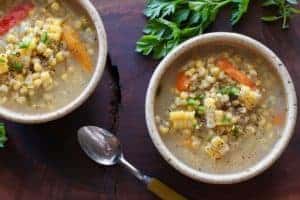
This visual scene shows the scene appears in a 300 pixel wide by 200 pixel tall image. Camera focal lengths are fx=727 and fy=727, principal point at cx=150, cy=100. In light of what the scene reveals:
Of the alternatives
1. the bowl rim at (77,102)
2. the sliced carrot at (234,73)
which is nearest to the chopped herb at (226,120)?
the sliced carrot at (234,73)

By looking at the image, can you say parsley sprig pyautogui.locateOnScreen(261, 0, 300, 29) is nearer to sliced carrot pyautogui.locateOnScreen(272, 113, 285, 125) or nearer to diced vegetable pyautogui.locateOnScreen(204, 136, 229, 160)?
sliced carrot pyautogui.locateOnScreen(272, 113, 285, 125)

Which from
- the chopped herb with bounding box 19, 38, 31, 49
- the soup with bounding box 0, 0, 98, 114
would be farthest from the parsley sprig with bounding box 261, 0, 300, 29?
the chopped herb with bounding box 19, 38, 31, 49

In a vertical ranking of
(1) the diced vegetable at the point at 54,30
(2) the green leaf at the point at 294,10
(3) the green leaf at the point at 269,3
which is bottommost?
(1) the diced vegetable at the point at 54,30

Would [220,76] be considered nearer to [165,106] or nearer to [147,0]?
[165,106]

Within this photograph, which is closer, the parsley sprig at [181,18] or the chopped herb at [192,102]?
the chopped herb at [192,102]

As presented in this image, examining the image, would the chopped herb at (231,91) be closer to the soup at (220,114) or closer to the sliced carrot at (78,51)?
the soup at (220,114)

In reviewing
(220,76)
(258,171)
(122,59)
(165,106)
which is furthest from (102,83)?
(258,171)

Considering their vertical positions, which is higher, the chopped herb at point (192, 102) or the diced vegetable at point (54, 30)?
the diced vegetable at point (54, 30)

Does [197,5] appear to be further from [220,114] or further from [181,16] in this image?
[220,114]
